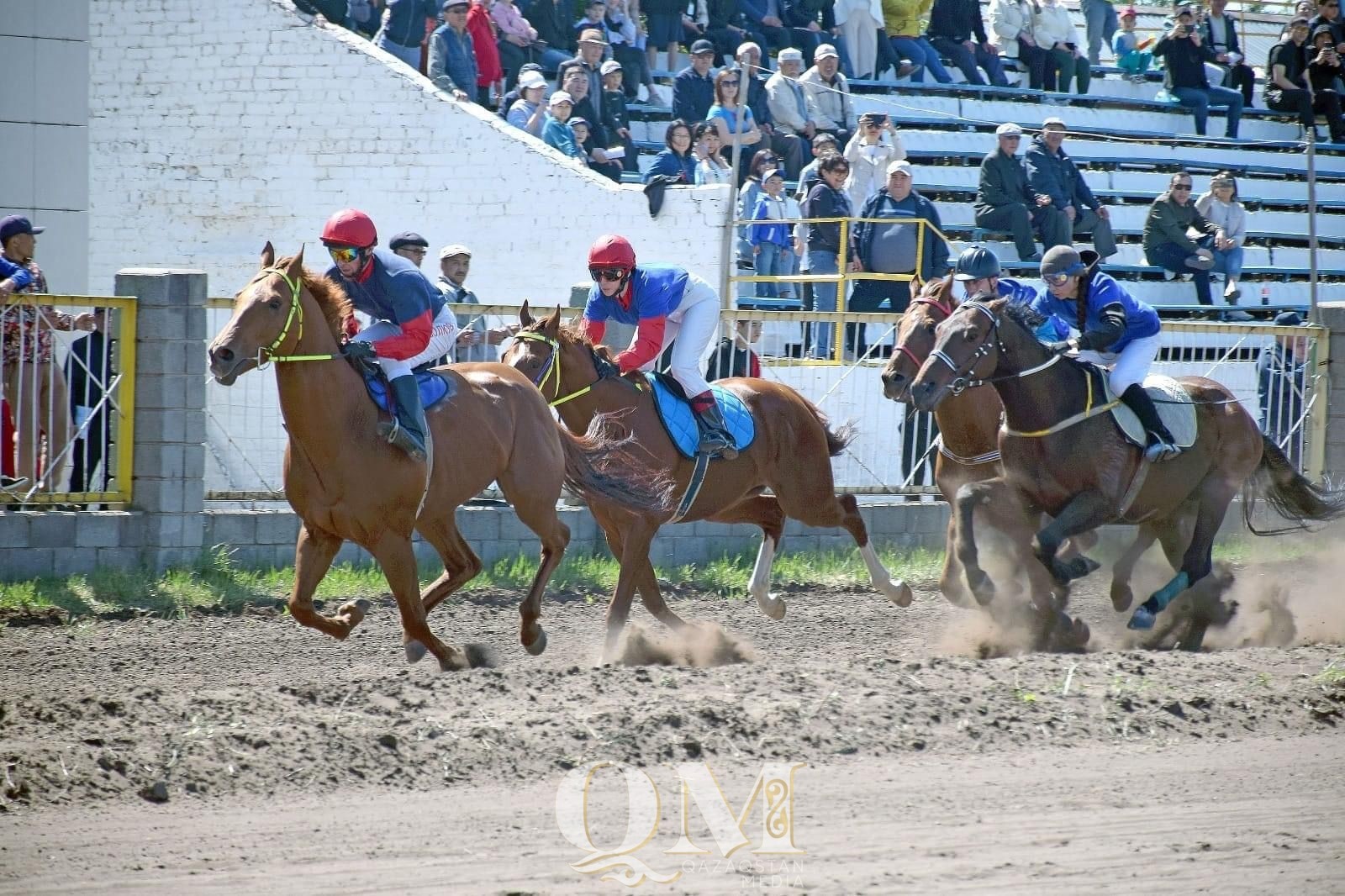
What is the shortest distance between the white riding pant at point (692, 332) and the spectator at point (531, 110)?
6220mm

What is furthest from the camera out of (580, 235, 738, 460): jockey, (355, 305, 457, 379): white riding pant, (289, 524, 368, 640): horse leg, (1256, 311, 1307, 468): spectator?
(1256, 311, 1307, 468): spectator

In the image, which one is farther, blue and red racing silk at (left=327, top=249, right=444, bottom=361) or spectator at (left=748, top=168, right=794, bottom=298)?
spectator at (left=748, top=168, right=794, bottom=298)

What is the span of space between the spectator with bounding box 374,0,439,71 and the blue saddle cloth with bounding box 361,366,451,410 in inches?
318

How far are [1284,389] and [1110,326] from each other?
19.0ft

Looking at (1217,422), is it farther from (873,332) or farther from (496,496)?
(496,496)

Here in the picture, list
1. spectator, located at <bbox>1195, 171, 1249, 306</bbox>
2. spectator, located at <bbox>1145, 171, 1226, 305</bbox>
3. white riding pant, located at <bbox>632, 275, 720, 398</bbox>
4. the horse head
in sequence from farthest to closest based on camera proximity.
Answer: spectator, located at <bbox>1195, 171, 1249, 306</bbox> < spectator, located at <bbox>1145, 171, 1226, 305</bbox> < white riding pant, located at <bbox>632, 275, 720, 398</bbox> < the horse head

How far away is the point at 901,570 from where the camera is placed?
11.7 metres

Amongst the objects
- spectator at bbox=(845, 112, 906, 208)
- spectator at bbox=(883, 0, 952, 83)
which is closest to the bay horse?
spectator at bbox=(845, 112, 906, 208)

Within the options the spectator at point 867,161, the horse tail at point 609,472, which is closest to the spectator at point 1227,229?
the spectator at point 867,161

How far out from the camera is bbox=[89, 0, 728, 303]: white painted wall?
1441cm

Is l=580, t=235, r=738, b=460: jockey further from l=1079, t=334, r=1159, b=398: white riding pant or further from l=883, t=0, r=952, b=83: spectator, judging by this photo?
l=883, t=0, r=952, b=83: spectator

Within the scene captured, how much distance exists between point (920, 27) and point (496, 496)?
1112 centimetres

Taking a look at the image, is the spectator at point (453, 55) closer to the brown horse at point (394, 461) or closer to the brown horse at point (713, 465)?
the brown horse at point (713, 465)

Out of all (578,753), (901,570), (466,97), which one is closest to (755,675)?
(578,753)
